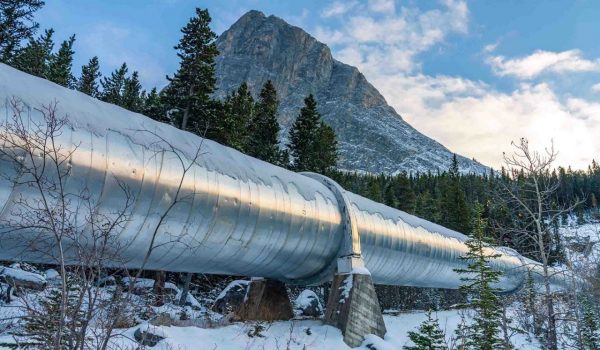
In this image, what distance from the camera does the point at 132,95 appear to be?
4375cm

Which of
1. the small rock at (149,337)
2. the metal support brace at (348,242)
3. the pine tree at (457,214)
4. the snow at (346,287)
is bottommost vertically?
the small rock at (149,337)

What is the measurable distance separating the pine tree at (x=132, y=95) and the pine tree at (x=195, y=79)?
13244 millimetres

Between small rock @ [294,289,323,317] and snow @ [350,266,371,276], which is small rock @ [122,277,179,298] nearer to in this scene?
small rock @ [294,289,323,317]

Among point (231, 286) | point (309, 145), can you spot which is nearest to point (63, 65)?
point (309, 145)

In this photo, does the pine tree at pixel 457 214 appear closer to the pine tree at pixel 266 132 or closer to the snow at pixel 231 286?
the pine tree at pixel 266 132

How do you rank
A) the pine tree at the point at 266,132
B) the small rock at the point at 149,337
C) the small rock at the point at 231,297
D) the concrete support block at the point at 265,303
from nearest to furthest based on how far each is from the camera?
the small rock at the point at 149,337
the concrete support block at the point at 265,303
the small rock at the point at 231,297
the pine tree at the point at 266,132

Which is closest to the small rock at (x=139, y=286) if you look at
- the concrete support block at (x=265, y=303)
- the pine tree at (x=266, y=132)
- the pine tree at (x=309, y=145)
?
the concrete support block at (x=265, y=303)

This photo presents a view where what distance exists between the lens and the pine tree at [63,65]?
3631 cm

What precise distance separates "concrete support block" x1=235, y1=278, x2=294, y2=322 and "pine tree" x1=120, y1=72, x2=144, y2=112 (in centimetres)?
3282

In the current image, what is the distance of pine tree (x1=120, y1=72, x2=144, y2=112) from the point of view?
4153 cm

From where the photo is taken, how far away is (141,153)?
693 cm

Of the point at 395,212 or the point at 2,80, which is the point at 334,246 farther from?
the point at 2,80

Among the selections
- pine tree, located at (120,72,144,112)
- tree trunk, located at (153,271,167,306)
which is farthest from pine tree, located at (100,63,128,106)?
tree trunk, located at (153,271,167,306)

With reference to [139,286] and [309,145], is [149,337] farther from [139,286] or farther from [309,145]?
[309,145]
